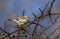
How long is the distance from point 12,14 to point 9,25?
12 cm

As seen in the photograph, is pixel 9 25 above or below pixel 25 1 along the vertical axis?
below

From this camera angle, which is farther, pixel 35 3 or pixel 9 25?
pixel 35 3

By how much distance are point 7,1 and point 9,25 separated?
20cm

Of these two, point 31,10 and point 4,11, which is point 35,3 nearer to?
point 31,10

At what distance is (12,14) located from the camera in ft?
4.05

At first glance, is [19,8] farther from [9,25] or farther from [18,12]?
[9,25]

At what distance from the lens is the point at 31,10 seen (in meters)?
1.28

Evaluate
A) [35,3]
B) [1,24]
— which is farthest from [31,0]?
[1,24]

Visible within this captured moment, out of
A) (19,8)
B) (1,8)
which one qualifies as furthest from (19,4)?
(1,8)

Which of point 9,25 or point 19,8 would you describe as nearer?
point 9,25

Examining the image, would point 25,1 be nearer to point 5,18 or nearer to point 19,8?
point 19,8

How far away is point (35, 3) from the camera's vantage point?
1.27 metres

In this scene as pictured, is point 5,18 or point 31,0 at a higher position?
point 31,0

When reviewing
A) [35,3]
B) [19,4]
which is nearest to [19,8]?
[19,4]
